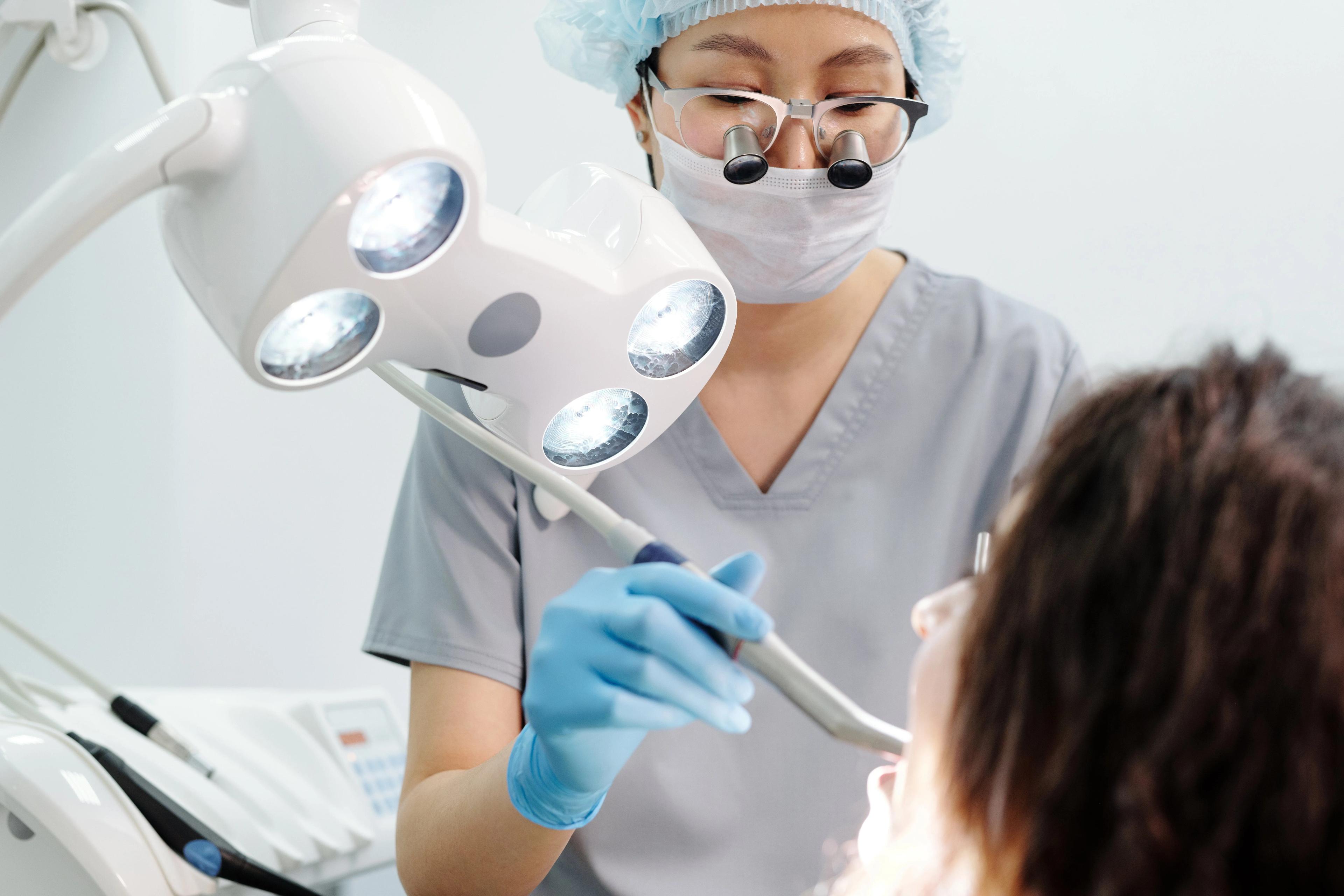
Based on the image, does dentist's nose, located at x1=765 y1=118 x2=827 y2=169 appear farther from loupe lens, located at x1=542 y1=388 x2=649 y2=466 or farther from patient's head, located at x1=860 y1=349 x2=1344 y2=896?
patient's head, located at x1=860 y1=349 x2=1344 y2=896

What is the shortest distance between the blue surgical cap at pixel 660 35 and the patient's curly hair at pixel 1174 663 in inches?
27.0

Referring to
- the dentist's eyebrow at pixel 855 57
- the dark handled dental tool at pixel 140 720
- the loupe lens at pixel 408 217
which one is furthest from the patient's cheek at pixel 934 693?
the dark handled dental tool at pixel 140 720

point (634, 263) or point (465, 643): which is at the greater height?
point (634, 263)

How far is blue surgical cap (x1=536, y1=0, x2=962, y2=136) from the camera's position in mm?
1146

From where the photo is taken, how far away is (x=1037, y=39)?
1.84 metres

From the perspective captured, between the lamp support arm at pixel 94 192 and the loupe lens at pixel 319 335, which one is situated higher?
the lamp support arm at pixel 94 192

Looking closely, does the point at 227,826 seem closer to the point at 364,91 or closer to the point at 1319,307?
the point at 364,91

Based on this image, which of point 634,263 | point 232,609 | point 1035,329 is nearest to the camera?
point 634,263

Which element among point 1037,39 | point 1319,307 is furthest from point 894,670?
point 1037,39

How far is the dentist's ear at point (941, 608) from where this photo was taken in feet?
2.38

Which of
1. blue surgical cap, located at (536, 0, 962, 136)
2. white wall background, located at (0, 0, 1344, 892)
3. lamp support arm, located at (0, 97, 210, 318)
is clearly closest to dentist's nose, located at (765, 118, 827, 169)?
blue surgical cap, located at (536, 0, 962, 136)

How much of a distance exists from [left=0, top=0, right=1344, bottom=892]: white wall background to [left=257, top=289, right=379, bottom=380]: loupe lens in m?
1.38

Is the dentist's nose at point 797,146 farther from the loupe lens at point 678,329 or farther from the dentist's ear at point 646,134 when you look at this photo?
the loupe lens at point 678,329

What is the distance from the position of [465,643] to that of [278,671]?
43.8 inches
